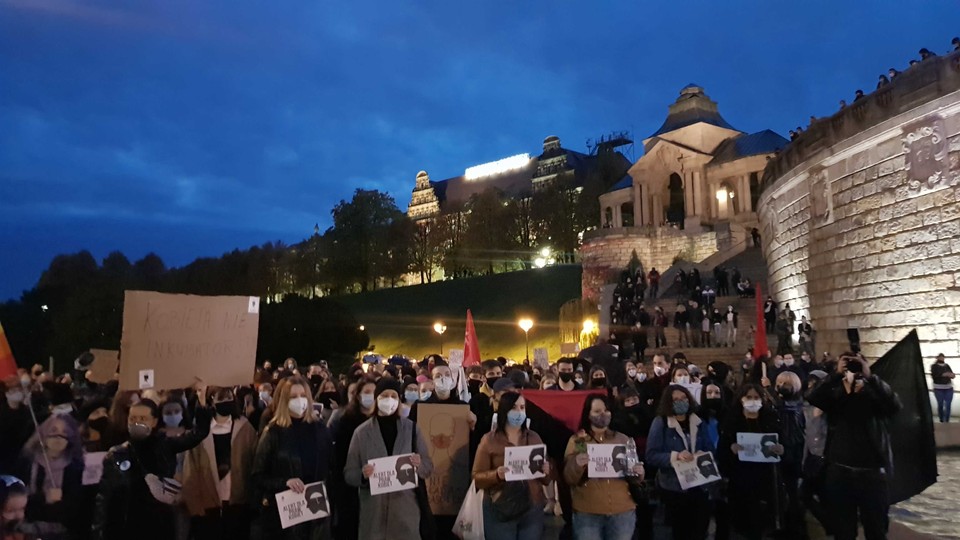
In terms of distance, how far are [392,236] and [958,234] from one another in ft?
214

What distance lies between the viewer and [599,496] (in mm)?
5309

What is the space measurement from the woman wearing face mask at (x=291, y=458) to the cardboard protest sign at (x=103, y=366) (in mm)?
6618

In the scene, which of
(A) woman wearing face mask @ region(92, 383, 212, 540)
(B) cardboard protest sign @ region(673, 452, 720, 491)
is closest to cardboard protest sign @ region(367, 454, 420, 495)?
(A) woman wearing face mask @ region(92, 383, 212, 540)

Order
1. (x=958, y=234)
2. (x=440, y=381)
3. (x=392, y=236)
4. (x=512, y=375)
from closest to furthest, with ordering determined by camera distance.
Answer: (x=440, y=381), (x=512, y=375), (x=958, y=234), (x=392, y=236)

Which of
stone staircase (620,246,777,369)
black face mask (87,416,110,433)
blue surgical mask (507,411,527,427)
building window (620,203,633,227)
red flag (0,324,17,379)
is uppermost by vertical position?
building window (620,203,633,227)

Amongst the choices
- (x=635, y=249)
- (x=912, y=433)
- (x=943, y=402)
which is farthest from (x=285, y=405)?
(x=635, y=249)

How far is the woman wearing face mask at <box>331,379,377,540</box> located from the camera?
593cm

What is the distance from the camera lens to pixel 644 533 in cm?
690

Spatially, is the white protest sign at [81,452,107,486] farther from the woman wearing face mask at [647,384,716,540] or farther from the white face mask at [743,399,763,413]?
the white face mask at [743,399,763,413]

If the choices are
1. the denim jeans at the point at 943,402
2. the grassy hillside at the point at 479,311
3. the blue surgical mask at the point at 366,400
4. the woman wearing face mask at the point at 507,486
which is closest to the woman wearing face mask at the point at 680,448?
the woman wearing face mask at the point at 507,486

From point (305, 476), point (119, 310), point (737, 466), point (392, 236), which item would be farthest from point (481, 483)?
point (392, 236)

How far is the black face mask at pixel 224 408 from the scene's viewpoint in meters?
6.36

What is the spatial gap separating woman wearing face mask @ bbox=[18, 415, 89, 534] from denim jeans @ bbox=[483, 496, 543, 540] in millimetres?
2971

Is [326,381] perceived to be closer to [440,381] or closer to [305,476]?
[440,381]
